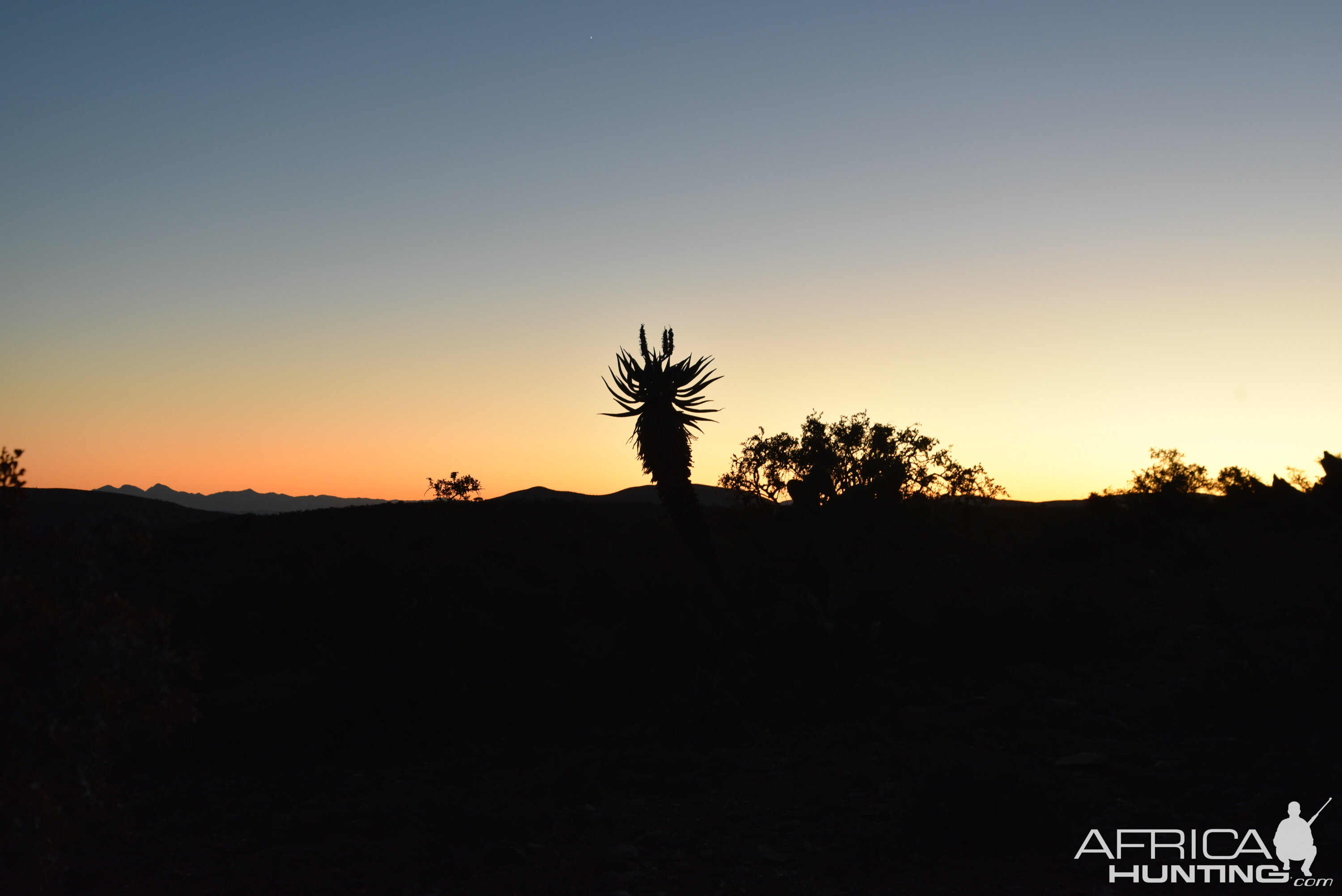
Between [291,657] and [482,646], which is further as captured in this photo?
[291,657]

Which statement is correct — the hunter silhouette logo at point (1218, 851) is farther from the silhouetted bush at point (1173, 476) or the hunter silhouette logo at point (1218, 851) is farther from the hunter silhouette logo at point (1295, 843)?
the silhouetted bush at point (1173, 476)

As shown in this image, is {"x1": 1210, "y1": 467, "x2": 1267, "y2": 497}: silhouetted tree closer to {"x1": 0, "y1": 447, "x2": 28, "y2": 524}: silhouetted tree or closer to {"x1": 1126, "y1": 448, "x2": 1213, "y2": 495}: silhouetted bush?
{"x1": 1126, "y1": 448, "x2": 1213, "y2": 495}: silhouetted bush

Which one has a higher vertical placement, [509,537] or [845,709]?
[509,537]

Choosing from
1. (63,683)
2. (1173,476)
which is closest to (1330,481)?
(1173,476)

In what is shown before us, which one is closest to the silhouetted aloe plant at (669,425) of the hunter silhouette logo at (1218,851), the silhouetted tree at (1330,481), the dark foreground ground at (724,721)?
the dark foreground ground at (724,721)

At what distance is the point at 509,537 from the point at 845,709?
55.1 ft

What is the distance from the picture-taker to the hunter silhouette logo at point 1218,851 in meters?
6.49

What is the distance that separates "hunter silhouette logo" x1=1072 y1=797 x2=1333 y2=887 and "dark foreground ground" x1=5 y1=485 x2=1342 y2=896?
0.12 metres

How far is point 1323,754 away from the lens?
28.3ft

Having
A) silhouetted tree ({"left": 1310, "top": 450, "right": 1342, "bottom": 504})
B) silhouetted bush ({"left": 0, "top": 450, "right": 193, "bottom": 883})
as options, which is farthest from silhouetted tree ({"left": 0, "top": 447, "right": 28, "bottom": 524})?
silhouetted tree ({"left": 1310, "top": 450, "right": 1342, "bottom": 504})

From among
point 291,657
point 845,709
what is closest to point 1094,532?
point 845,709

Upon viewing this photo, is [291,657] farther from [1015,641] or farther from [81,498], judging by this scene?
[81,498]

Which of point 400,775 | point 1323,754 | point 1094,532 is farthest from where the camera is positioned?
point 1094,532

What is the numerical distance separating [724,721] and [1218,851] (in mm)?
6282
